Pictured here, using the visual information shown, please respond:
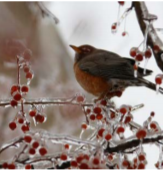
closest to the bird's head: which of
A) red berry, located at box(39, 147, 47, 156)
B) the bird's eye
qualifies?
the bird's eye

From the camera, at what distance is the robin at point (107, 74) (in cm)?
233

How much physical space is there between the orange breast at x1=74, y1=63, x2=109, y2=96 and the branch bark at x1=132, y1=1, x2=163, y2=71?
0.92m

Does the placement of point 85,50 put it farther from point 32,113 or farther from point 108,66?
point 32,113

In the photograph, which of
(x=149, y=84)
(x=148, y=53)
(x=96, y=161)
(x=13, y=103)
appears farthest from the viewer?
(x=149, y=84)

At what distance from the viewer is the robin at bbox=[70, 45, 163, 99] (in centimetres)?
233

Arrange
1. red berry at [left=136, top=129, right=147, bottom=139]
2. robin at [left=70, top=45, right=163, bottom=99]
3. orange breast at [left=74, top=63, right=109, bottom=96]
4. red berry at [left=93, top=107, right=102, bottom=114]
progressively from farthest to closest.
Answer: orange breast at [left=74, top=63, right=109, bottom=96]
robin at [left=70, top=45, right=163, bottom=99]
red berry at [left=93, top=107, right=102, bottom=114]
red berry at [left=136, top=129, right=147, bottom=139]

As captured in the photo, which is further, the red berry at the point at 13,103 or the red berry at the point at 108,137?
the red berry at the point at 13,103

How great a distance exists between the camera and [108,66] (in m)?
2.52

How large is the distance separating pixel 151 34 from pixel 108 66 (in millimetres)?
951

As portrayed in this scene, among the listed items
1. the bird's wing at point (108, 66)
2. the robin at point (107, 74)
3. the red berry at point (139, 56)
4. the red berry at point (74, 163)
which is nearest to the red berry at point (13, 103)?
the red berry at point (74, 163)

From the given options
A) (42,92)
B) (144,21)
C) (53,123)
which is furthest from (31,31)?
(144,21)

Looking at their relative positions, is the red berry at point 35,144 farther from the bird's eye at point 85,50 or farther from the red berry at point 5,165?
the bird's eye at point 85,50

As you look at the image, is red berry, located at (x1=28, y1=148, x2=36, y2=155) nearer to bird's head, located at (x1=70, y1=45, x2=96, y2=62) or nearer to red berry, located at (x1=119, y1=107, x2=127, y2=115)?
red berry, located at (x1=119, y1=107, x2=127, y2=115)

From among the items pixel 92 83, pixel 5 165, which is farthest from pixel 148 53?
pixel 92 83
